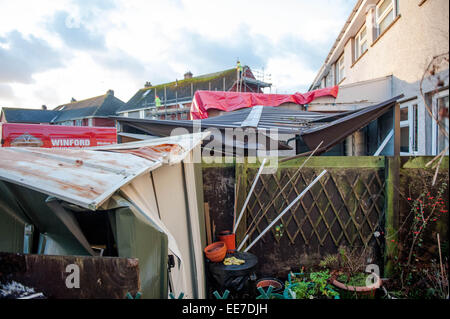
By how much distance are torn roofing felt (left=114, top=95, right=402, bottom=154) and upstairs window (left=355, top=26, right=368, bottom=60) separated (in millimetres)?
4222

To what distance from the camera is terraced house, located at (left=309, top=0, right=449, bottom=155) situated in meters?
4.18

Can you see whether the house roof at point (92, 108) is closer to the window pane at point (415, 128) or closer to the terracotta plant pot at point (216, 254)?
the terracotta plant pot at point (216, 254)

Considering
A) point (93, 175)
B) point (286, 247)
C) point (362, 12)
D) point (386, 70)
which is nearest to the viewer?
point (93, 175)

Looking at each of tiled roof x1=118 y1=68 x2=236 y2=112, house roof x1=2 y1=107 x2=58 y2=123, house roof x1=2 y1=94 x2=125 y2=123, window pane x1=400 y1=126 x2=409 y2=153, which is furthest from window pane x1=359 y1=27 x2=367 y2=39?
house roof x1=2 y1=107 x2=58 y2=123

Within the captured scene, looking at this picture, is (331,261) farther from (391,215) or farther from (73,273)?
(73,273)

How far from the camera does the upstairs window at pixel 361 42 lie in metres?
7.92

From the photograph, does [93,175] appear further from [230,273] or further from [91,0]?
[230,273]

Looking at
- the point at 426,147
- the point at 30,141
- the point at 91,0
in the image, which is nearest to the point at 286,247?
the point at 426,147

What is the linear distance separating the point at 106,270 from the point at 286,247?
102 inches

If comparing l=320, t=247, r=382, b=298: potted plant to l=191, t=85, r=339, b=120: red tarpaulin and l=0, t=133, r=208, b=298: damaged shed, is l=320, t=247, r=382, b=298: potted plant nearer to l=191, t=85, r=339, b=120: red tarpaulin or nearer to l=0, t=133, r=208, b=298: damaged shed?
l=0, t=133, r=208, b=298: damaged shed

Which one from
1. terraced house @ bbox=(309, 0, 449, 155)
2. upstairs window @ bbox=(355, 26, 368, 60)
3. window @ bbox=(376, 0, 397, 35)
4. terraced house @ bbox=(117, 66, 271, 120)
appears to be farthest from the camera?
terraced house @ bbox=(117, 66, 271, 120)

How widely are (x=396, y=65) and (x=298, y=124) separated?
9.23ft

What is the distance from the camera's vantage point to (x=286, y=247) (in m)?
3.46
